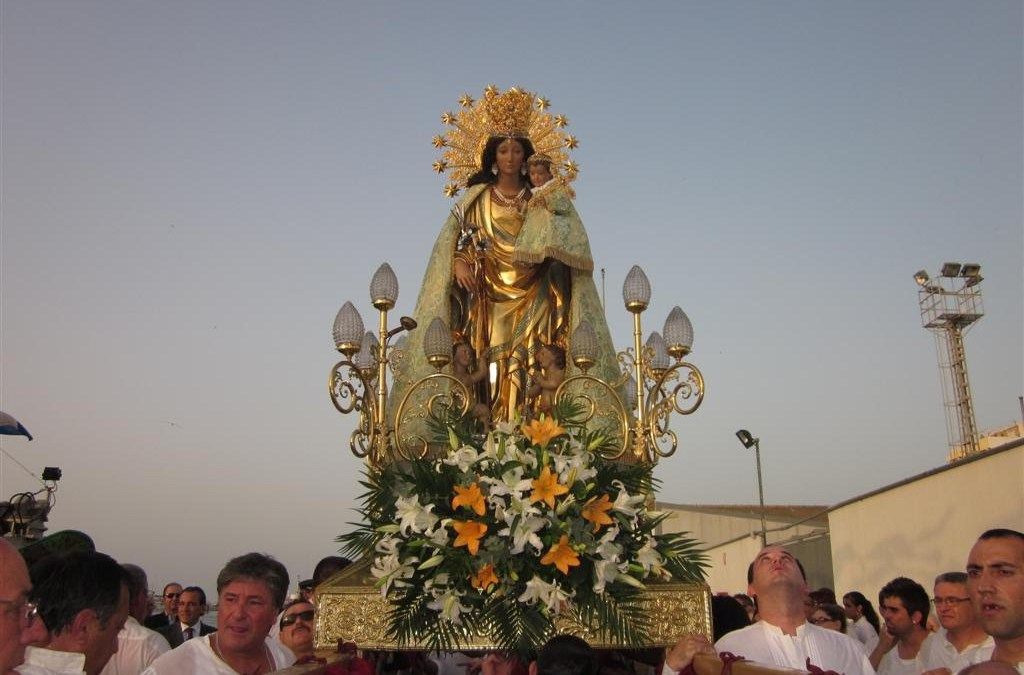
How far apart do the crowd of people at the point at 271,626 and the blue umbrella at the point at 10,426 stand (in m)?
8.39

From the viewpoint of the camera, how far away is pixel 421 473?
15.7 ft

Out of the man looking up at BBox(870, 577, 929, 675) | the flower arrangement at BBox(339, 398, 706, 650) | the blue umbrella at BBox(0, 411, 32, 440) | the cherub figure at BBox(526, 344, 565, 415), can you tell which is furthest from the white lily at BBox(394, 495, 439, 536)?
the blue umbrella at BBox(0, 411, 32, 440)

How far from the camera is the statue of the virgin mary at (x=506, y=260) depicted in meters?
8.65

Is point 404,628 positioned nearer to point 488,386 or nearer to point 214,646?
point 214,646

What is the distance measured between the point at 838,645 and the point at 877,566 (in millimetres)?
9914

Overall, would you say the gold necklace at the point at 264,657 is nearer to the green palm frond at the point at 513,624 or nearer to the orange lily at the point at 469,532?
the orange lily at the point at 469,532

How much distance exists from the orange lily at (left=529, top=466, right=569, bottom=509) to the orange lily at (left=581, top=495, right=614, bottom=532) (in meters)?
0.20

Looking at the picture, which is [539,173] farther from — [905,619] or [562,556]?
[562,556]

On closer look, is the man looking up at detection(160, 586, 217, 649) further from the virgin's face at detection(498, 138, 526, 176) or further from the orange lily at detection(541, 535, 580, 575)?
the virgin's face at detection(498, 138, 526, 176)

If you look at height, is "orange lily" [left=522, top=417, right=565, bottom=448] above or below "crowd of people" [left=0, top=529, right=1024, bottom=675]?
above

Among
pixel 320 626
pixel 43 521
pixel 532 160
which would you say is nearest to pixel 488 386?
pixel 532 160

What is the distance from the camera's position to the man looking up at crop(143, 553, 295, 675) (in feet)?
11.9

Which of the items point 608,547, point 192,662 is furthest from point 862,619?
point 192,662

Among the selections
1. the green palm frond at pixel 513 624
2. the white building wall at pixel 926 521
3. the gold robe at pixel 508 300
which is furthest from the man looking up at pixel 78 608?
the white building wall at pixel 926 521
